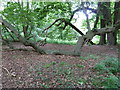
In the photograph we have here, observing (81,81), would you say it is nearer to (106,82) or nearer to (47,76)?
(106,82)

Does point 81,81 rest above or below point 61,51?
below

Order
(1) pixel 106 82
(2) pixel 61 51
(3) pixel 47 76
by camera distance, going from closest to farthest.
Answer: (1) pixel 106 82
(3) pixel 47 76
(2) pixel 61 51

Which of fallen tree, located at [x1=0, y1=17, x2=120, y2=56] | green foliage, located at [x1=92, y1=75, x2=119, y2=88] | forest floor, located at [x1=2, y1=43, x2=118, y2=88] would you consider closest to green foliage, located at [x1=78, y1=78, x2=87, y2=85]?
forest floor, located at [x1=2, y1=43, x2=118, y2=88]

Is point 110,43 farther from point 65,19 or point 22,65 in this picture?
point 22,65

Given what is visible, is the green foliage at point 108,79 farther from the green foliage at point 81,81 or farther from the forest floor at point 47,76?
the green foliage at point 81,81

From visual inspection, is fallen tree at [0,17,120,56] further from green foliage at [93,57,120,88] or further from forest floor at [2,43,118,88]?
green foliage at [93,57,120,88]

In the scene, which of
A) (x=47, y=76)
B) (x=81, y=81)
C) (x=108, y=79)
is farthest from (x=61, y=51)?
(x=108, y=79)

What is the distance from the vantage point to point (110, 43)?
889 cm

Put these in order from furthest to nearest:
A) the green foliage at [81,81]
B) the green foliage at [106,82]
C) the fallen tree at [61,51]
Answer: the fallen tree at [61,51]
the green foliage at [81,81]
the green foliage at [106,82]

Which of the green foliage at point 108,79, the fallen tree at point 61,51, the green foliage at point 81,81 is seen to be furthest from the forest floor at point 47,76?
the fallen tree at point 61,51

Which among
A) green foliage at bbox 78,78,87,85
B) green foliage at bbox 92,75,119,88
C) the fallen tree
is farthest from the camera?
the fallen tree

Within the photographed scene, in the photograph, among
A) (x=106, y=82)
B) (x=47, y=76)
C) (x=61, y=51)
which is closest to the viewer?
(x=106, y=82)

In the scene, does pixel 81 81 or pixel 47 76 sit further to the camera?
pixel 47 76

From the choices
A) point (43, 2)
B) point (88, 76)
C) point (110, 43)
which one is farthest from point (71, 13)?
point (88, 76)
